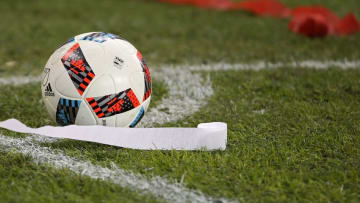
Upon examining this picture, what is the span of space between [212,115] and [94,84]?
0.98 meters

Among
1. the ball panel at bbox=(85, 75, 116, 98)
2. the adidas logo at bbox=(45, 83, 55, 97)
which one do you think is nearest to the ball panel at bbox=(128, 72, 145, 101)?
the ball panel at bbox=(85, 75, 116, 98)

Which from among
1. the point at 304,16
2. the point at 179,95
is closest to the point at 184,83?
the point at 179,95

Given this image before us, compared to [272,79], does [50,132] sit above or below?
above

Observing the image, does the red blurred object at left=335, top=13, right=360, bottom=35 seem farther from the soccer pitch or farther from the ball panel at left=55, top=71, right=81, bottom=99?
the ball panel at left=55, top=71, right=81, bottom=99

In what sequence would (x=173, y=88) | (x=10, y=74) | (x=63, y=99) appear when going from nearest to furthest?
(x=63, y=99) → (x=173, y=88) → (x=10, y=74)

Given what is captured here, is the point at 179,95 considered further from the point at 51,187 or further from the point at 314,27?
the point at 314,27

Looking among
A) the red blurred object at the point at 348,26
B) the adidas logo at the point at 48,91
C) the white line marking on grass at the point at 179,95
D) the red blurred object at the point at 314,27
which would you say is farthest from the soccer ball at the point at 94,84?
the red blurred object at the point at 348,26

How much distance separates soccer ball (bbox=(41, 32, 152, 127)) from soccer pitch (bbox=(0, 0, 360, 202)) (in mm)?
200

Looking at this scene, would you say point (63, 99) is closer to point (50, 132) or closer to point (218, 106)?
point (50, 132)

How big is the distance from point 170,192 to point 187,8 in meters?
5.58

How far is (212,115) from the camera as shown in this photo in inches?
133

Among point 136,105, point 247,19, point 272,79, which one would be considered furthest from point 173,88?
point 247,19

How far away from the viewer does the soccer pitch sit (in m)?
2.33

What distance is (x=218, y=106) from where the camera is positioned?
11.6 ft
